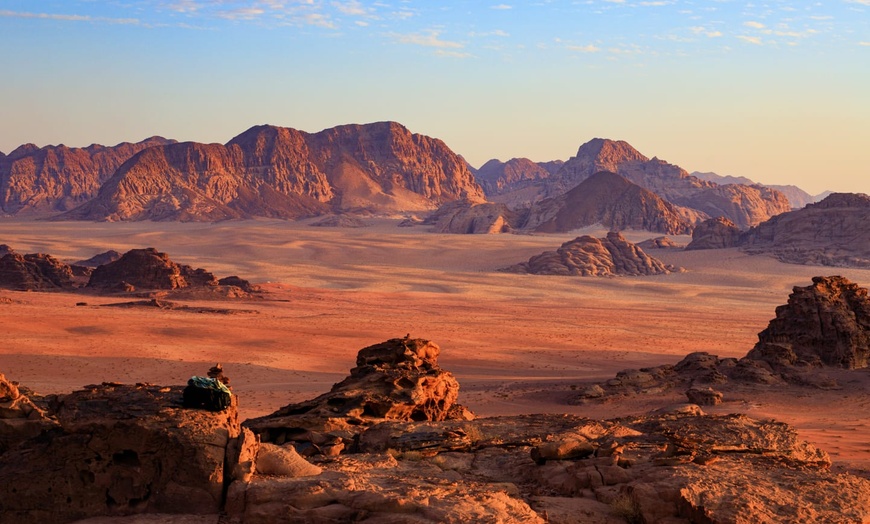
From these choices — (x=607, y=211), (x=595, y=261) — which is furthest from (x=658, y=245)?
(x=607, y=211)

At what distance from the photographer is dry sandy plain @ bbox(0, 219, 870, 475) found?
23.8m

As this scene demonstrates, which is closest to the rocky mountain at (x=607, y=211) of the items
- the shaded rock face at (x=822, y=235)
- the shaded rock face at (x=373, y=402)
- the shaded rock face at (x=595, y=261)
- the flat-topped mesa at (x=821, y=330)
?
the shaded rock face at (x=822, y=235)

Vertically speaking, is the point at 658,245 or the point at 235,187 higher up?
the point at 235,187

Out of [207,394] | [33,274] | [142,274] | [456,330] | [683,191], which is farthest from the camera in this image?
[683,191]

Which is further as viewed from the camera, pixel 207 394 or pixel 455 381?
pixel 455 381

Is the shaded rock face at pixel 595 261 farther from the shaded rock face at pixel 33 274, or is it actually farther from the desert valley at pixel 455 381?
the shaded rock face at pixel 33 274

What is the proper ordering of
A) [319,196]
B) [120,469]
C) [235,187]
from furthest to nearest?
[319,196] → [235,187] → [120,469]

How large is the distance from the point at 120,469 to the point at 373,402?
573 cm

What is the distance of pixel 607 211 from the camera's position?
139125 millimetres

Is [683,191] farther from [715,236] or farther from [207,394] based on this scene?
[207,394]

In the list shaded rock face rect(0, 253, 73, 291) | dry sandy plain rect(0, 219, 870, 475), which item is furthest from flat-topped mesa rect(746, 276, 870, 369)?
shaded rock face rect(0, 253, 73, 291)

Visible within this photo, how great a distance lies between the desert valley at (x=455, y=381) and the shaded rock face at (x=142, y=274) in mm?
158

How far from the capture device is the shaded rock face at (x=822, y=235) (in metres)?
93.5

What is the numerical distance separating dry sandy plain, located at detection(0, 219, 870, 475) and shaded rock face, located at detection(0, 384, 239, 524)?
8.40 meters
